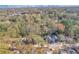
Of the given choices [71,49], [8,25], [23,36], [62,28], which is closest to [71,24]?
[62,28]

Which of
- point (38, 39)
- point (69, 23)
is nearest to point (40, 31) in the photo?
point (38, 39)

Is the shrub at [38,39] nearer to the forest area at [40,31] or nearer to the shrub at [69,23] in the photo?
the forest area at [40,31]

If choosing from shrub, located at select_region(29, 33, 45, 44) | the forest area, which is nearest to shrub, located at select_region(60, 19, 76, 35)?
the forest area

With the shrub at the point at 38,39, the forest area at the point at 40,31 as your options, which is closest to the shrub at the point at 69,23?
the forest area at the point at 40,31

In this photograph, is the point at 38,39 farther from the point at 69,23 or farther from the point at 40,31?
the point at 69,23

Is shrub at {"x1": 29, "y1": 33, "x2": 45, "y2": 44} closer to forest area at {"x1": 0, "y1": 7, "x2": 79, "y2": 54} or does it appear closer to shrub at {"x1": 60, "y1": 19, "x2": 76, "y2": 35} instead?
forest area at {"x1": 0, "y1": 7, "x2": 79, "y2": 54}

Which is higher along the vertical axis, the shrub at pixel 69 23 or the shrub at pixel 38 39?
the shrub at pixel 69 23
